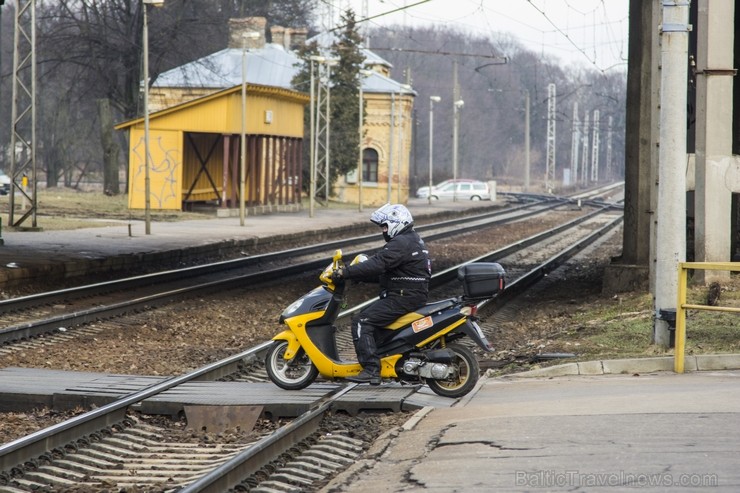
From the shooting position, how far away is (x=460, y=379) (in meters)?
10.3

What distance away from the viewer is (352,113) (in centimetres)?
6606

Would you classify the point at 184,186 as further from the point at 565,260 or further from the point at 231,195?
the point at 565,260

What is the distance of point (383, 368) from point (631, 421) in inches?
103

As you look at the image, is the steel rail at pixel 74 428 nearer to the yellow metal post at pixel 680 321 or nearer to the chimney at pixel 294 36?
the yellow metal post at pixel 680 321

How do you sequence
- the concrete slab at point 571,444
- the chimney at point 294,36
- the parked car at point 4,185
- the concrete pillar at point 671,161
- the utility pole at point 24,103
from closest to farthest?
the concrete slab at point 571,444 → the concrete pillar at point 671,161 → the utility pole at point 24,103 → the parked car at point 4,185 → the chimney at point 294,36

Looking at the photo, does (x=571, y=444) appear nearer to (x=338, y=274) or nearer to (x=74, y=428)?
(x=338, y=274)

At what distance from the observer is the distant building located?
44.8 metres

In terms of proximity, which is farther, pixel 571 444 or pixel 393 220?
pixel 393 220

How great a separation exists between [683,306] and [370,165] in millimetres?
59842

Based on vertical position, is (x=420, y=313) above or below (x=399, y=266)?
below

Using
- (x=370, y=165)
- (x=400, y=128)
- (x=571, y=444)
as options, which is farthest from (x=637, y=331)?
(x=370, y=165)

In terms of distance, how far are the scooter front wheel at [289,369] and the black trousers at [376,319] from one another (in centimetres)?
48

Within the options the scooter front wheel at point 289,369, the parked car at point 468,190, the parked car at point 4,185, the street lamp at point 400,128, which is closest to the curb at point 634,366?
the scooter front wheel at point 289,369

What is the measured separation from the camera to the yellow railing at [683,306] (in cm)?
1082
